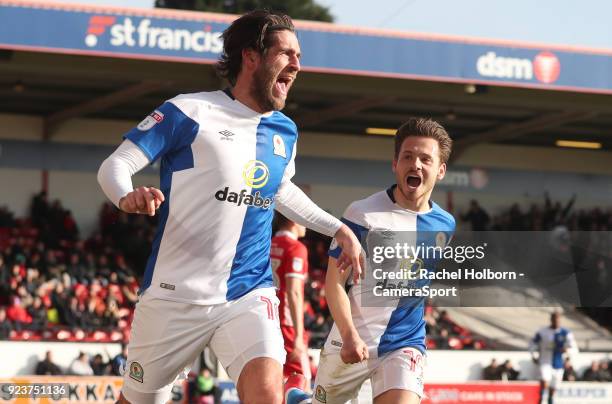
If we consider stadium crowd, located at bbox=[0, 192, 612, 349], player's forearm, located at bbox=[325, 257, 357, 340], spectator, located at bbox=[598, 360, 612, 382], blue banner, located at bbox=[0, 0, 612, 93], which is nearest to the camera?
player's forearm, located at bbox=[325, 257, 357, 340]

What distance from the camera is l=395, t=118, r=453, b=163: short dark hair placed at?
273 inches

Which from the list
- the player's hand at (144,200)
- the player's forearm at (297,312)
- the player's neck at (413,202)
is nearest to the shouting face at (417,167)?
the player's neck at (413,202)

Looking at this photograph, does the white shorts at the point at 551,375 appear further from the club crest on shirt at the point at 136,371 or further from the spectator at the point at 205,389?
the club crest on shirt at the point at 136,371

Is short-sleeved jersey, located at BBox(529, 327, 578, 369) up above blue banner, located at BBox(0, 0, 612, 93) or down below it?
below

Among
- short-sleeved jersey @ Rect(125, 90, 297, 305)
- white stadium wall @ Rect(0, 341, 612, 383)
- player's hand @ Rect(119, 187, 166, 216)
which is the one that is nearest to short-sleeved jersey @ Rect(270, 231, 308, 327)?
short-sleeved jersey @ Rect(125, 90, 297, 305)

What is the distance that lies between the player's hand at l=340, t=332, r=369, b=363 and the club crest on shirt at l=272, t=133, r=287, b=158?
1127 millimetres

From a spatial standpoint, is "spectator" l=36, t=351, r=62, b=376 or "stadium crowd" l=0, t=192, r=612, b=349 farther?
"stadium crowd" l=0, t=192, r=612, b=349

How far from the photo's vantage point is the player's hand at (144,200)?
473 centimetres

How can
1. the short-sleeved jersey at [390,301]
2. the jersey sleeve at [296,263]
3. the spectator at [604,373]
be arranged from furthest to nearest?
the spectator at [604,373], the jersey sleeve at [296,263], the short-sleeved jersey at [390,301]

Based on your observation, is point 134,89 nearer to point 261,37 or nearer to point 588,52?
point 588,52

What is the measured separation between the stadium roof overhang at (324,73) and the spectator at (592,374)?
18.8 ft

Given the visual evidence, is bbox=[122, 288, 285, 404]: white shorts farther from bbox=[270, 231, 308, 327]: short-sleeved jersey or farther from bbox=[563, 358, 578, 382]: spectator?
bbox=[563, 358, 578, 382]: spectator

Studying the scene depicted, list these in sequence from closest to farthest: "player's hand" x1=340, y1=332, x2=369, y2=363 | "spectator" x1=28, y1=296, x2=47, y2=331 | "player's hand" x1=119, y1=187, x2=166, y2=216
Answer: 1. "player's hand" x1=119, y1=187, x2=166, y2=216
2. "player's hand" x1=340, y1=332, x2=369, y2=363
3. "spectator" x1=28, y1=296, x2=47, y2=331

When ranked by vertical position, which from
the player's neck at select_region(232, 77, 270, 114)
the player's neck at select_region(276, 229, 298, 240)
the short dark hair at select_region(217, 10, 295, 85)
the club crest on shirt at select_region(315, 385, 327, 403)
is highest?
the short dark hair at select_region(217, 10, 295, 85)
